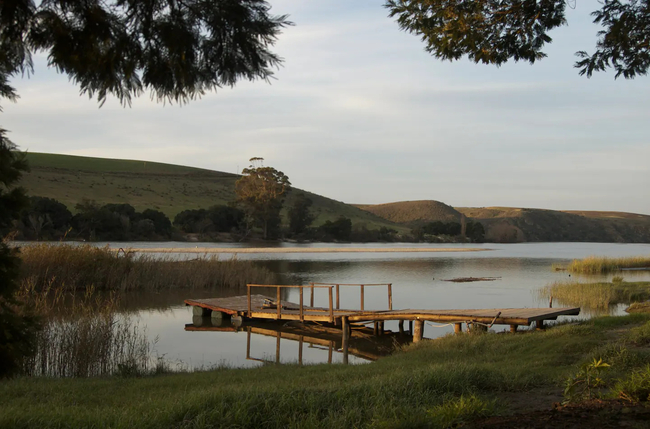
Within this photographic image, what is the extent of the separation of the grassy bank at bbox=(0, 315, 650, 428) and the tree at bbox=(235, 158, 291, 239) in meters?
68.0

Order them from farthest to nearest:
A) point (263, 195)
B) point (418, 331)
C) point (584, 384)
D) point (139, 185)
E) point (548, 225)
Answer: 1. point (548, 225)
2. point (139, 185)
3. point (263, 195)
4. point (418, 331)
5. point (584, 384)

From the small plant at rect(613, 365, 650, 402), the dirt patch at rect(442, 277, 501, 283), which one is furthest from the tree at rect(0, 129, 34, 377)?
the dirt patch at rect(442, 277, 501, 283)

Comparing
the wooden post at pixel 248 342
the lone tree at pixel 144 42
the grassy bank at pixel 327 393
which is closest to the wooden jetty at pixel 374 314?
the wooden post at pixel 248 342

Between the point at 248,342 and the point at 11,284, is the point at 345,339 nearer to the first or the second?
the point at 248,342

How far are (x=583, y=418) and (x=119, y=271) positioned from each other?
23.9m

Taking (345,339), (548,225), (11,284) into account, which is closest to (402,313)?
(345,339)

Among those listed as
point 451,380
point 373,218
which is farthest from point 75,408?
point 373,218

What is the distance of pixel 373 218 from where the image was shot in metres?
116

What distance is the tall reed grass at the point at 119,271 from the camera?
932 inches

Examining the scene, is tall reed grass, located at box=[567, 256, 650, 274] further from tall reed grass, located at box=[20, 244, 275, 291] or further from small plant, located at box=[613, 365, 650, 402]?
small plant, located at box=[613, 365, 650, 402]

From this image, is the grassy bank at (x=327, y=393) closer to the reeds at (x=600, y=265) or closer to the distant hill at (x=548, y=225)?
the reeds at (x=600, y=265)

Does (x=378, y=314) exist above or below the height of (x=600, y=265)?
below

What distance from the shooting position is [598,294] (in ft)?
73.3

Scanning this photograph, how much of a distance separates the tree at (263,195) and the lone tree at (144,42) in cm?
7475
